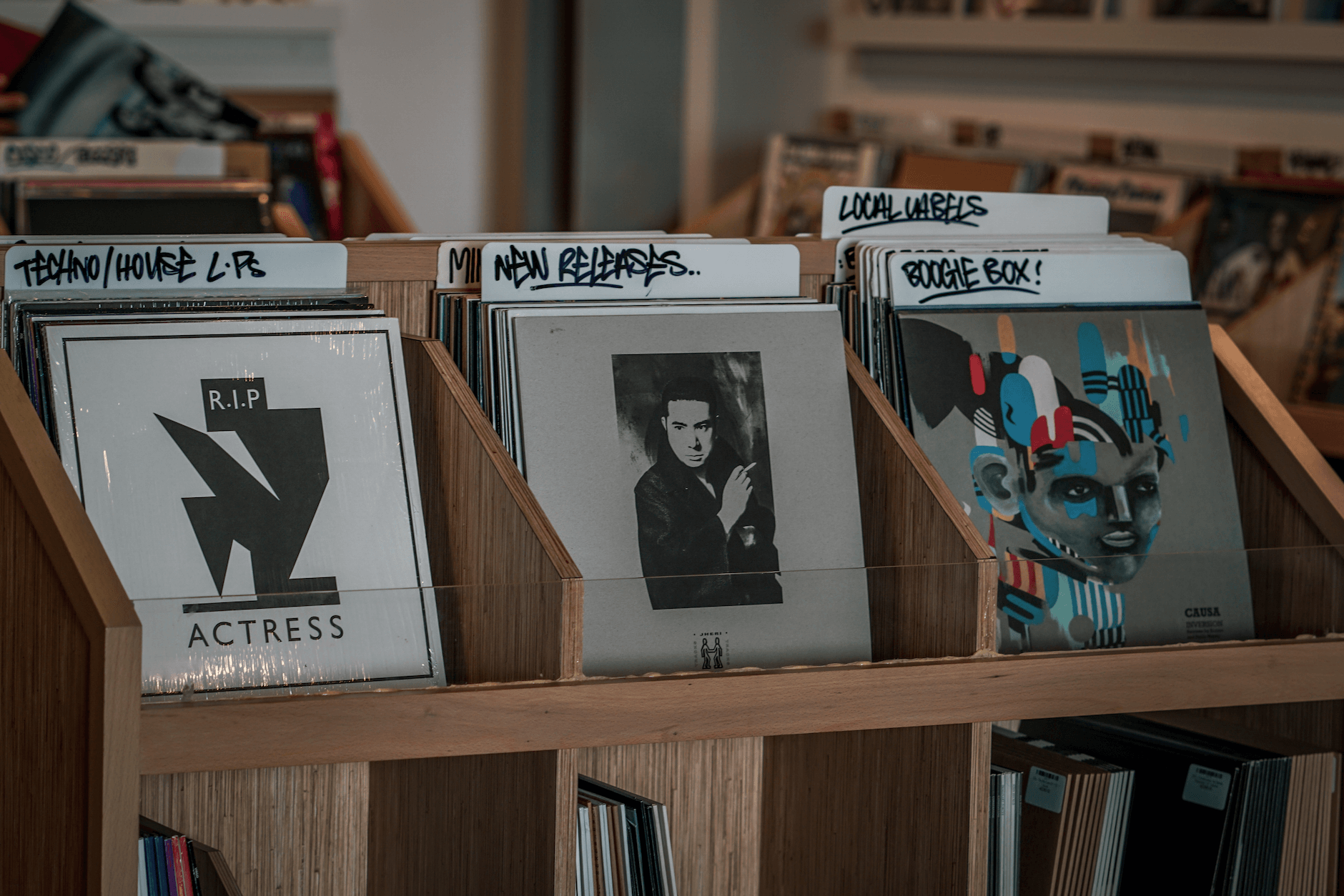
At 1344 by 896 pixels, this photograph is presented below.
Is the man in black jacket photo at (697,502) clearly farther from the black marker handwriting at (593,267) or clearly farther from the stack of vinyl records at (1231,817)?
the stack of vinyl records at (1231,817)

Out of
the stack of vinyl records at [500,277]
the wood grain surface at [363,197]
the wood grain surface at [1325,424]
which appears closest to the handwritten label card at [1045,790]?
the stack of vinyl records at [500,277]

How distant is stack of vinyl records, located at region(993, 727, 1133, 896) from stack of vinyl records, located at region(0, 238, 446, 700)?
580mm

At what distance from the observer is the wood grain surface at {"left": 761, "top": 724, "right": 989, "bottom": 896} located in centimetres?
128

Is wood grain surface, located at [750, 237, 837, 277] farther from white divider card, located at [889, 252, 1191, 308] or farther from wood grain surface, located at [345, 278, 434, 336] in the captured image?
wood grain surface, located at [345, 278, 434, 336]

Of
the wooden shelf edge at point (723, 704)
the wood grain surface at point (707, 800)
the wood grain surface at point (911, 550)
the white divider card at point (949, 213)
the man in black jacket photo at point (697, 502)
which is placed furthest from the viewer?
the white divider card at point (949, 213)

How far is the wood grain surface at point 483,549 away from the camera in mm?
1154

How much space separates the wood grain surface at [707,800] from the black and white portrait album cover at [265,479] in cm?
35

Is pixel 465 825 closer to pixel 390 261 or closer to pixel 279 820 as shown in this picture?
pixel 279 820

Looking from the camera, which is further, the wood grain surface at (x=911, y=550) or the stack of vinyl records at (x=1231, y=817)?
the stack of vinyl records at (x=1231, y=817)

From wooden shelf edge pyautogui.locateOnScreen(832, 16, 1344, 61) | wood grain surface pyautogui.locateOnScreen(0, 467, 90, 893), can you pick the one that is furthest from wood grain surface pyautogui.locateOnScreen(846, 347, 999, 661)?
wooden shelf edge pyautogui.locateOnScreen(832, 16, 1344, 61)

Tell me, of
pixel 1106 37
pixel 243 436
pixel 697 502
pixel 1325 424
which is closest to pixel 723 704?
pixel 697 502

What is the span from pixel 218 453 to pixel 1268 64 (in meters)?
3.21

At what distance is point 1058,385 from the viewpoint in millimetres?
1536

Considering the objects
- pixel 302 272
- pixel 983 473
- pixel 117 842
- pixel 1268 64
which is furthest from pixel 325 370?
pixel 1268 64
